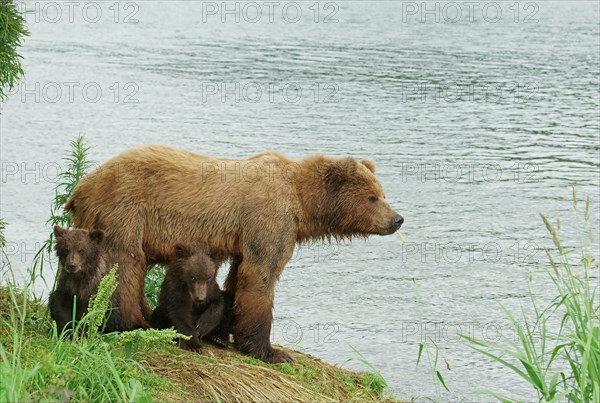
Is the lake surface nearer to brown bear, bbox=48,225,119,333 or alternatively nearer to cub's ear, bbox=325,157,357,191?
cub's ear, bbox=325,157,357,191

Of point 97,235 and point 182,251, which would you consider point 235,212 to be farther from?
point 97,235

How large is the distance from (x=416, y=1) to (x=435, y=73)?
28.1 metres

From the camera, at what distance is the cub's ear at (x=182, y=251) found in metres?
8.01

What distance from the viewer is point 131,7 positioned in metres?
48.2

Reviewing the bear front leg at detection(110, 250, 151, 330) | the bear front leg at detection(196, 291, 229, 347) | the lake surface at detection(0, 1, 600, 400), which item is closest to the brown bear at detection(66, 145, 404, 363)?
the bear front leg at detection(110, 250, 151, 330)

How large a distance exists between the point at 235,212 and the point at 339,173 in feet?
3.03

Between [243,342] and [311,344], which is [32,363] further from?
[311,344]

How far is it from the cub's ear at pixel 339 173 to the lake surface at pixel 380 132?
2.30 m

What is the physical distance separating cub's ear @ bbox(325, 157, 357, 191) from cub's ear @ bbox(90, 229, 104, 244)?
195 centimetres

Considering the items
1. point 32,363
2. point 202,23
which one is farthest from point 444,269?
point 202,23

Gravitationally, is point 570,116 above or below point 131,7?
below

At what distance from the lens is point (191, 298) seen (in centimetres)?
797

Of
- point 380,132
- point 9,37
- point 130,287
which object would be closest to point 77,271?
point 130,287

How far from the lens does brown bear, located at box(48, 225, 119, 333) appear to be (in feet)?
24.1
